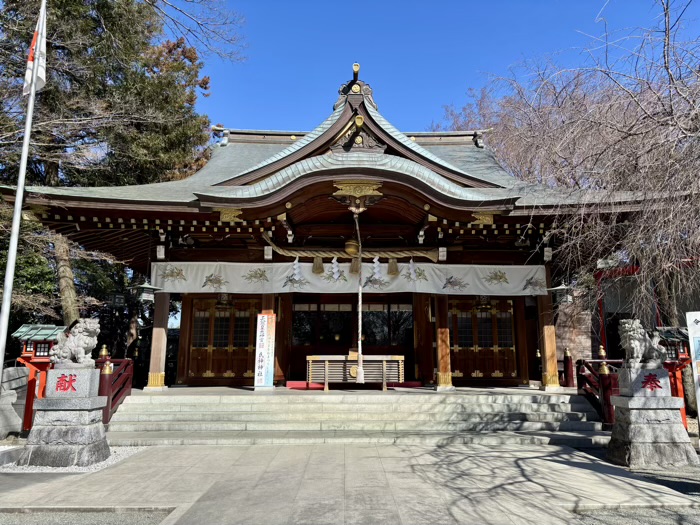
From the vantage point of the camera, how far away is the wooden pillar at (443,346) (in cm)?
903

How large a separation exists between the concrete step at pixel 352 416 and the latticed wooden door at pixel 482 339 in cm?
331

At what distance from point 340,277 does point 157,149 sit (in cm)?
979

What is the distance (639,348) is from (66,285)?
1420 cm

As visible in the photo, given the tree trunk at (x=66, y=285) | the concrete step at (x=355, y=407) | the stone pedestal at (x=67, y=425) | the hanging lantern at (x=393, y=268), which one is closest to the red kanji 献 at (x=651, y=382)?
the concrete step at (x=355, y=407)

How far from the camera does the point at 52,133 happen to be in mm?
11953

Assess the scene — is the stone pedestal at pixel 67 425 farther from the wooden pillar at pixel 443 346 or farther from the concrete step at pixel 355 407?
the wooden pillar at pixel 443 346

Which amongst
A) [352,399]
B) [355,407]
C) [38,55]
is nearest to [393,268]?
[352,399]

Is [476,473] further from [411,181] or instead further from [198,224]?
[198,224]

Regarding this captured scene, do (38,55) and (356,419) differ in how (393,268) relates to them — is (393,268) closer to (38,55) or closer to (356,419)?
(356,419)

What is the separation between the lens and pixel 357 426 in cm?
718

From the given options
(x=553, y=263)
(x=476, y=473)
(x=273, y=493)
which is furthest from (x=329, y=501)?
(x=553, y=263)

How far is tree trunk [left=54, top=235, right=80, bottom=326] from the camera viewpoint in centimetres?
1245

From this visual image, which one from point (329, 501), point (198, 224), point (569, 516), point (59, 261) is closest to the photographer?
point (569, 516)

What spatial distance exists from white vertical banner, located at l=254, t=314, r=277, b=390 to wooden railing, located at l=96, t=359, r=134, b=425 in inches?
95.3
